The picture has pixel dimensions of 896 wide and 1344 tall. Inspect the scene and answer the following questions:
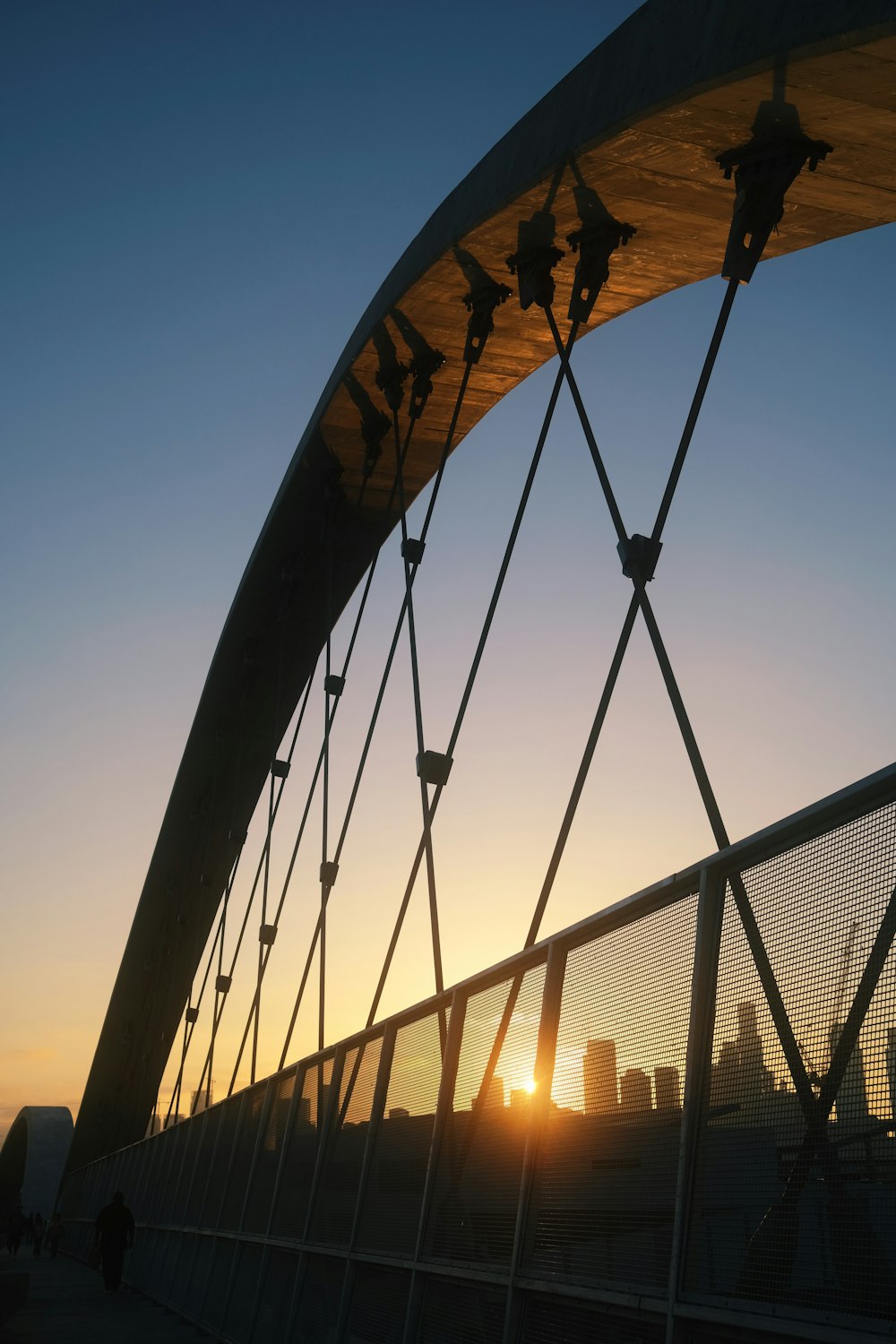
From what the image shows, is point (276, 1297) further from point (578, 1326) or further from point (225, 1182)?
point (578, 1326)

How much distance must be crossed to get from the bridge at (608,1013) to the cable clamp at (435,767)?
0.09ft

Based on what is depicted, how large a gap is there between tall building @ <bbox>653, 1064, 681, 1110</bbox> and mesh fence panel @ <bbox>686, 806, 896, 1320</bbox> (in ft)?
0.63

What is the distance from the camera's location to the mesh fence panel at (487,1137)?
5086 mm

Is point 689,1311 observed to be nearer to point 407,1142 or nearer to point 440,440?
point 407,1142

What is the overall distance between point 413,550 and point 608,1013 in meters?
9.00

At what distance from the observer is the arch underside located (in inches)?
273

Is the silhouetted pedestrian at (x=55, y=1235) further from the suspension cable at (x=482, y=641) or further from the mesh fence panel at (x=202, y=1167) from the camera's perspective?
the suspension cable at (x=482, y=641)

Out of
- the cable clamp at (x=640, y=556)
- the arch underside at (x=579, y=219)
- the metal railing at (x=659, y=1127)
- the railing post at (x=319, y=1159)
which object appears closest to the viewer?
the metal railing at (x=659, y=1127)

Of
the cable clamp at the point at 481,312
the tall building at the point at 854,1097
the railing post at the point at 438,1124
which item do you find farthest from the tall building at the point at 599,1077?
the cable clamp at the point at 481,312

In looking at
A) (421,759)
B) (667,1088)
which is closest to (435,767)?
(421,759)

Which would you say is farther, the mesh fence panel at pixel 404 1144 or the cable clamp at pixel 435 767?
the cable clamp at pixel 435 767

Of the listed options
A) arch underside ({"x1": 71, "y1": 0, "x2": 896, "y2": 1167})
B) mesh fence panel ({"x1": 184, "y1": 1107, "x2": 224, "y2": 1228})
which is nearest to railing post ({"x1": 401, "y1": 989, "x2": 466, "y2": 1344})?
arch underside ({"x1": 71, "y1": 0, "x2": 896, "y2": 1167})

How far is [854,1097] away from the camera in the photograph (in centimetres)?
313

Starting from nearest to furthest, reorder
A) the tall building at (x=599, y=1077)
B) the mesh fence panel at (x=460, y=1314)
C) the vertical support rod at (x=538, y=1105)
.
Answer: the tall building at (x=599, y=1077) → the vertical support rod at (x=538, y=1105) → the mesh fence panel at (x=460, y=1314)
